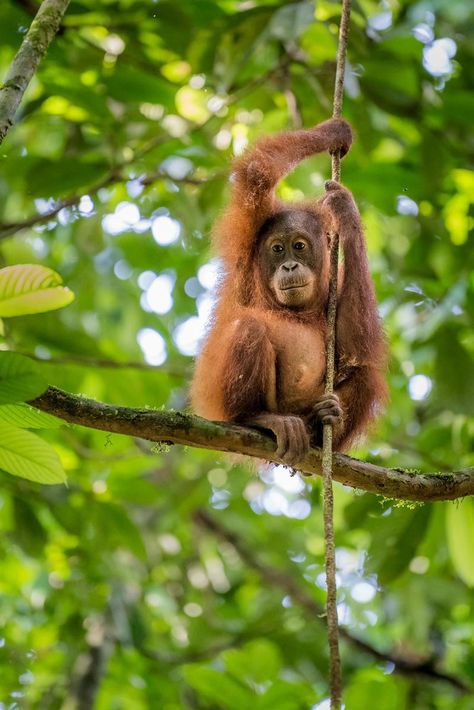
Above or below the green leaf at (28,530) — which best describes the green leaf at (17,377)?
above

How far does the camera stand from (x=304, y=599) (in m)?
7.20

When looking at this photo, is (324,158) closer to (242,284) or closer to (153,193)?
(153,193)

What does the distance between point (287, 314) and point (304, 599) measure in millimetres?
3437

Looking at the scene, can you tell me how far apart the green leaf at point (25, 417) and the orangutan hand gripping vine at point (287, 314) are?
1.23 meters

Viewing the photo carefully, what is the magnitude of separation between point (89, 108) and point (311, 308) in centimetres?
184

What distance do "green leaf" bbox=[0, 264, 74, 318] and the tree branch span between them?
461 centimetres

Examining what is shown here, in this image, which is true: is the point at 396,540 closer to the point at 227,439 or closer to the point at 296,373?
the point at 296,373

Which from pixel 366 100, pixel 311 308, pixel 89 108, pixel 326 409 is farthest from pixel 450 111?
pixel 326 409

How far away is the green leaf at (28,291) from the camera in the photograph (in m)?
2.38

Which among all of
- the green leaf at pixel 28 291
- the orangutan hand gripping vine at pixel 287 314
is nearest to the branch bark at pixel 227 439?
the orangutan hand gripping vine at pixel 287 314

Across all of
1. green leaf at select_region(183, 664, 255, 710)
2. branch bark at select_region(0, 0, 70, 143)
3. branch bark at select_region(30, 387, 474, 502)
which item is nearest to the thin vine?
branch bark at select_region(30, 387, 474, 502)

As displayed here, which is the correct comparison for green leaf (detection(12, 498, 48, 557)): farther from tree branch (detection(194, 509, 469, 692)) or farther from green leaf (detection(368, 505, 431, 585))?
tree branch (detection(194, 509, 469, 692))

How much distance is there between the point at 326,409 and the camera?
3812 millimetres

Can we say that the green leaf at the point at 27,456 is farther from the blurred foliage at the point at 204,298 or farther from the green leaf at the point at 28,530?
the green leaf at the point at 28,530
